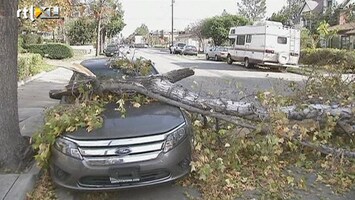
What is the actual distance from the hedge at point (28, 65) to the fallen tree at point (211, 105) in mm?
7896

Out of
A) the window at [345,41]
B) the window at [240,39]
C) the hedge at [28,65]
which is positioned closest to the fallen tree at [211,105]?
the hedge at [28,65]

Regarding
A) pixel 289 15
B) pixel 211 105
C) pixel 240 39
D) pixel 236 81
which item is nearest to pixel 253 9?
A: pixel 289 15

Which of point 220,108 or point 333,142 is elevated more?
point 220,108

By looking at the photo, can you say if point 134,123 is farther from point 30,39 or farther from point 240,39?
point 30,39

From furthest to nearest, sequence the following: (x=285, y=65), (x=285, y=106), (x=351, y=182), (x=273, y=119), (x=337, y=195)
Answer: (x=285, y=65), (x=285, y=106), (x=273, y=119), (x=351, y=182), (x=337, y=195)

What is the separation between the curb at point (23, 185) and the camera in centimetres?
395

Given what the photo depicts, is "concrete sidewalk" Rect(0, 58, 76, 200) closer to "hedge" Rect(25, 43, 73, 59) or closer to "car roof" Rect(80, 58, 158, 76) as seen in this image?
"car roof" Rect(80, 58, 158, 76)

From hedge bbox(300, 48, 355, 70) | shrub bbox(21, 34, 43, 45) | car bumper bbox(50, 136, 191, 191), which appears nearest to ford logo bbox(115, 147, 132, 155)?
car bumper bbox(50, 136, 191, 191)

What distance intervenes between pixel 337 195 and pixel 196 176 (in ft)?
5.40

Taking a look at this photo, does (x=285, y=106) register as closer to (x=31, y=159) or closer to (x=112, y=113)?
(x=112, y=113)

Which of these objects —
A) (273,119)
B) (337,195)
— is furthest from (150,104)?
(337,195)

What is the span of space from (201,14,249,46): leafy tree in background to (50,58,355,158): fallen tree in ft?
151

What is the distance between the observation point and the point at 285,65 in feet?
74.0

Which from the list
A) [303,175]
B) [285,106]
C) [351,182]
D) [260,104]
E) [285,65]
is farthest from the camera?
[285,65]
